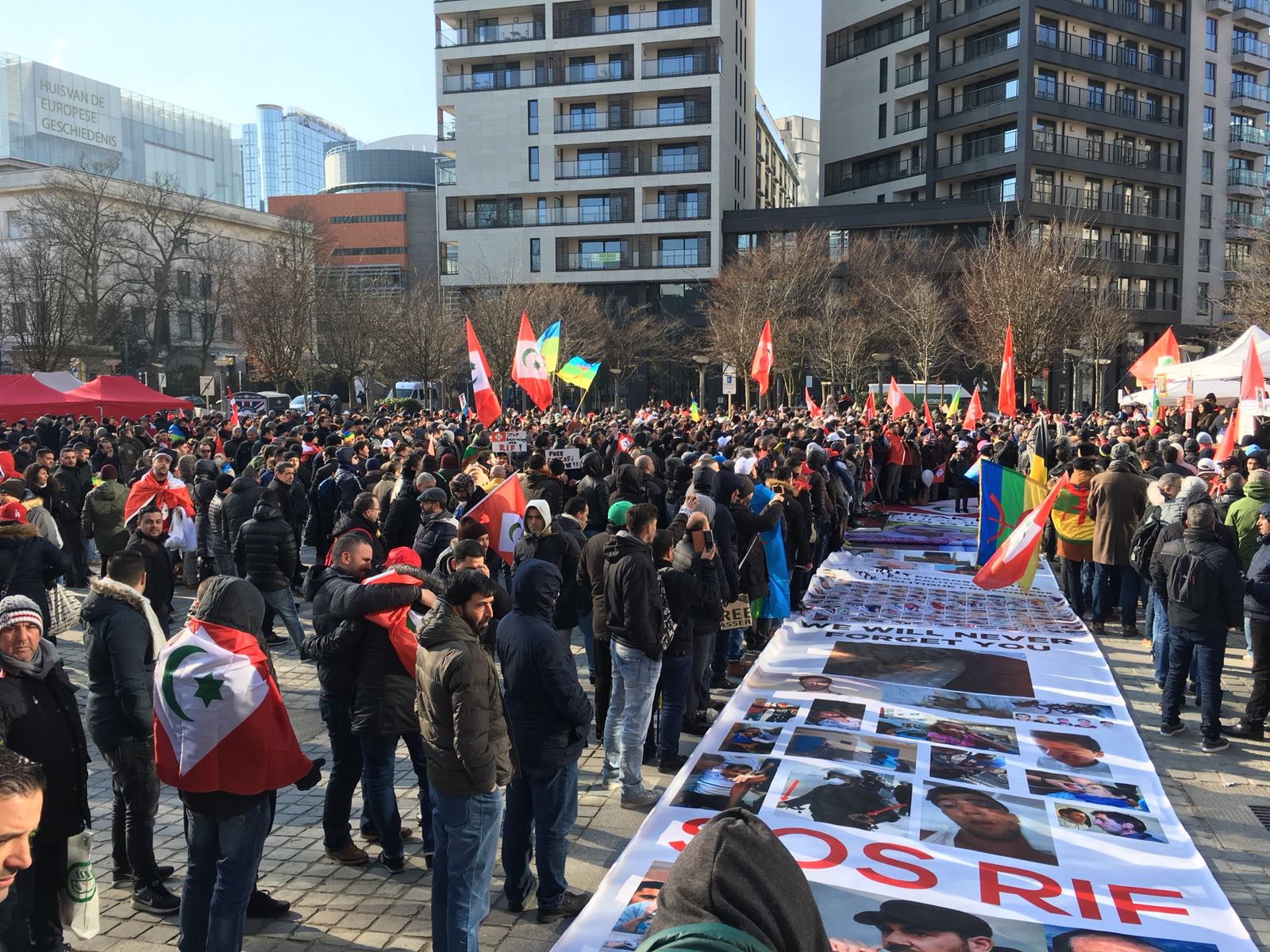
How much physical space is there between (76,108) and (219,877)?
3909 inches

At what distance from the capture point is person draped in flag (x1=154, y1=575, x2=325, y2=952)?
441 centimetres

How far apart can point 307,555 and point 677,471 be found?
7416 mm

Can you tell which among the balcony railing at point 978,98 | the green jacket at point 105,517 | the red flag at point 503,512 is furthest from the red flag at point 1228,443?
the balcony railing at point 978,98

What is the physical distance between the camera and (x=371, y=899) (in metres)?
5.43

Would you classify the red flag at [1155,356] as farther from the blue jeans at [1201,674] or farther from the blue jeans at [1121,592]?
the blue jeans at [1201,674]

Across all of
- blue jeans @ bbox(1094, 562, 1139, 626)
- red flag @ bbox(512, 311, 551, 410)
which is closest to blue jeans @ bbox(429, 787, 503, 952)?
blue jeans @ bbox(1094, 562, 1139, 626)

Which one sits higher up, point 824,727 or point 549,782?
point 549,782

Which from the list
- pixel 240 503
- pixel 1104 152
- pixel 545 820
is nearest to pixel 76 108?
pixel 1104 152

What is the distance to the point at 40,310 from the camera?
37.1m

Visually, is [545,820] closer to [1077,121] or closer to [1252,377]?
[1252,377]

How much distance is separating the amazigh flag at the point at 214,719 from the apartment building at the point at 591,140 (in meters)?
50.8

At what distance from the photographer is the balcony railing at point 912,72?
5625 centimetres

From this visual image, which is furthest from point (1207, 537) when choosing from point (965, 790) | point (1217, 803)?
point (965, 790)

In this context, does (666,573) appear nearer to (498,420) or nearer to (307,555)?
(307,555)
